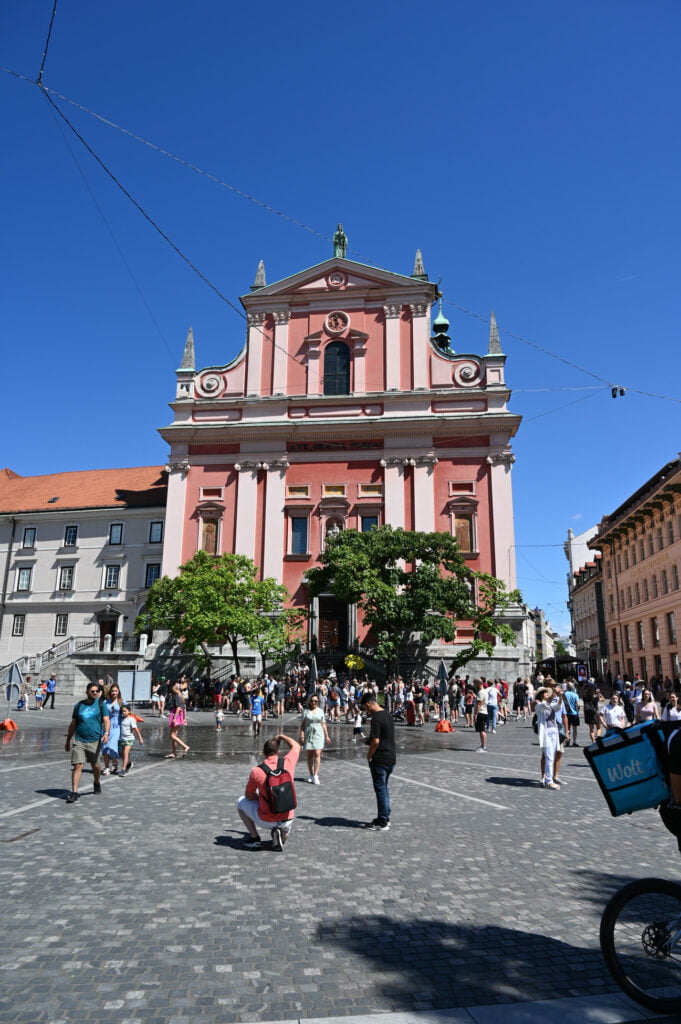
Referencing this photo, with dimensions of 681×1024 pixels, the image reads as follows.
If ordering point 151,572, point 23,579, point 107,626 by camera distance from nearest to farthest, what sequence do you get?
point 107,626, point 151,572, point 23,579

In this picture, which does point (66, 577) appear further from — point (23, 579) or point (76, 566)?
point (23, 579)

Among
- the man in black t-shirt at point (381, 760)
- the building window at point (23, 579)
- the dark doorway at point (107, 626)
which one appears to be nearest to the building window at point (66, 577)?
the building window at point (23, 579)

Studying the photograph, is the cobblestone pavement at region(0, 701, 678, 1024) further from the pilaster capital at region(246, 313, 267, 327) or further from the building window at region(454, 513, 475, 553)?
the pilaster capital at region(246, 313, 267, 327)

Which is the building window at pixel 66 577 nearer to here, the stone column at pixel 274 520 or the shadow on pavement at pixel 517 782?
the stone column at pixel 274 520

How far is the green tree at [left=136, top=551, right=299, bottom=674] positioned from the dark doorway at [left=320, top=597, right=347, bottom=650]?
2707 millimetres

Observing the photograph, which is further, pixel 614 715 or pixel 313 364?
pixel 313 364

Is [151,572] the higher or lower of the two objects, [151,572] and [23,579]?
the higher

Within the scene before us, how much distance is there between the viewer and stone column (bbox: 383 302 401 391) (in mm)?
40219

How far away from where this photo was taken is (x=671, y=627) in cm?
4053

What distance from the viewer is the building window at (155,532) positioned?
4584 centimetres

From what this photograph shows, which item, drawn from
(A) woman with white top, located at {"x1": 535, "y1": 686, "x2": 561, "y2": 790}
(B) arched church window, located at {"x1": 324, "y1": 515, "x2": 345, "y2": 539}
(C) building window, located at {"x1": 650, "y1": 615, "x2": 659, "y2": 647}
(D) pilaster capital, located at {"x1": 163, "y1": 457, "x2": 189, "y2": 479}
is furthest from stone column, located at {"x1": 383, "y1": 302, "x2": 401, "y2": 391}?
(A) woman with white top, located at {"x1": 535, "y1": 686, "x2": 561, "y2": 790}

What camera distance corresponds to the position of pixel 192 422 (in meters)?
41.5

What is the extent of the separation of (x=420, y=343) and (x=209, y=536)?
1683 cm

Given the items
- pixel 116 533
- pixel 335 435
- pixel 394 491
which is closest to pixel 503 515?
pixel 394 491
